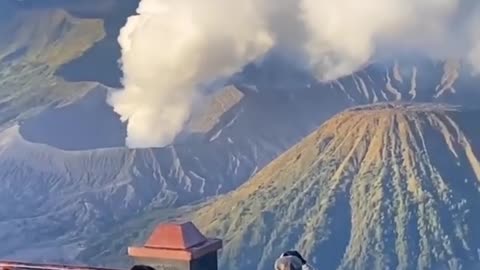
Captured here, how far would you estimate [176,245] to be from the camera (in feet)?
6.36

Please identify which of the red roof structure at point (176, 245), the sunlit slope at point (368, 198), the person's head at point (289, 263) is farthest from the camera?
the sunlit slope at point (368, 198)

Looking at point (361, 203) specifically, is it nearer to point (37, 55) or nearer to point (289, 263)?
point (37, 55)

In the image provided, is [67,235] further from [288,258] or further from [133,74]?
[288,258]

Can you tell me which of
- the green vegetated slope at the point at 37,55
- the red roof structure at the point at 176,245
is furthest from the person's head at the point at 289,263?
the green vegetated slope at the point at 37,55

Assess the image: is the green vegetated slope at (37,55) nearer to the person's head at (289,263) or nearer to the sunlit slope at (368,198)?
the sunlit slope at (368,198)

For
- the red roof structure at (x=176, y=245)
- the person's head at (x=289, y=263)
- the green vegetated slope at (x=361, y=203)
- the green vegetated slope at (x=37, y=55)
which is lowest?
the person's head at (x=289, y=263)

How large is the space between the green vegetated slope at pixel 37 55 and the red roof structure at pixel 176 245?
4.23 meters

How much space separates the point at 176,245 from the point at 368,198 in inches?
142

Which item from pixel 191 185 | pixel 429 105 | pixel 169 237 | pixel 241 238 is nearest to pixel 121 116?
pixel 191 185

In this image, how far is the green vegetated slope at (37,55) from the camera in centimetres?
617

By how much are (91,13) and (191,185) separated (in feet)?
4.84

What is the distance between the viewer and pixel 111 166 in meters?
5.80

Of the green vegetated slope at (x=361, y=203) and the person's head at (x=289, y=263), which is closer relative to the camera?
the person's head at (x=289, y=263)

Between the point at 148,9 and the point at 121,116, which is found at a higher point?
the point at 148,9
